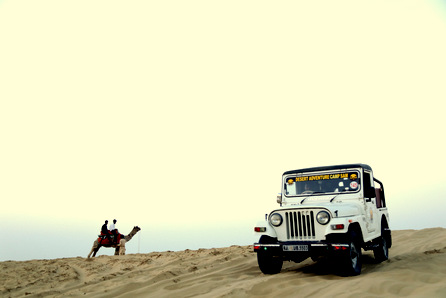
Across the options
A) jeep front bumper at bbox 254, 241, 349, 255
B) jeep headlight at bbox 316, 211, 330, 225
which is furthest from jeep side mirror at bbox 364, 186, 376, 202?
jeep front bumper at bbox 254, 241, 349, 255

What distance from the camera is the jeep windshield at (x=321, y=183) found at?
899cm

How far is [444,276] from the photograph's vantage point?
6828 mm

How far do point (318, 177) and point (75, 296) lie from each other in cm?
615

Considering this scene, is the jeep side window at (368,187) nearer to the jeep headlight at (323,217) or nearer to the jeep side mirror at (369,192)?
the jeep side mirror at (369,192)

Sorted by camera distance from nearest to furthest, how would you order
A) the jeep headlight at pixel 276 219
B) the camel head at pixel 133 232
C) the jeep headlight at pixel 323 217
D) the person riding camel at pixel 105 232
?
the jeep headlight at pixel 323 217
the jeep headlight at pixel 276 219
the person riding camel at pixel 105 232
the camel head at pixel 133 232

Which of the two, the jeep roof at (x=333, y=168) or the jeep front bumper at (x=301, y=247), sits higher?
the jeep roof at (x=333, y=168)

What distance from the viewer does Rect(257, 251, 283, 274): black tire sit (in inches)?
316

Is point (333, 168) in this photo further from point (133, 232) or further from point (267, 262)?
point (133, 232)

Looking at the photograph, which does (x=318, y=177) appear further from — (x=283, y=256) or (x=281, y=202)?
(x=283, y=256)

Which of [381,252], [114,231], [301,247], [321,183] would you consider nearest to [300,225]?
[301,247]

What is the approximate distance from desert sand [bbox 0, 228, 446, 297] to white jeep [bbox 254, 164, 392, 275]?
45 cm

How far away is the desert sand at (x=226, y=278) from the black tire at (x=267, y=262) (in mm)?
212

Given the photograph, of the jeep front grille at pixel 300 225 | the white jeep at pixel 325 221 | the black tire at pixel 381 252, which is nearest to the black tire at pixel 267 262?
the white jeep at pixel 325 221

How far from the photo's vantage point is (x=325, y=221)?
7543mm
